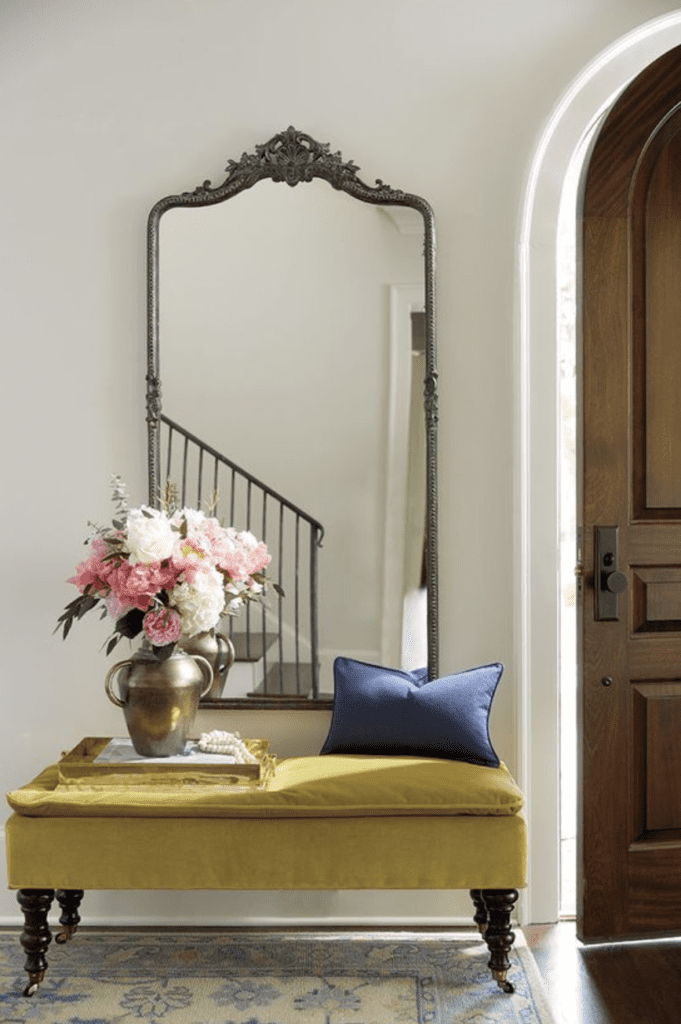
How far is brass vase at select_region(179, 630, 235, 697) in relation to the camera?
3373 mm

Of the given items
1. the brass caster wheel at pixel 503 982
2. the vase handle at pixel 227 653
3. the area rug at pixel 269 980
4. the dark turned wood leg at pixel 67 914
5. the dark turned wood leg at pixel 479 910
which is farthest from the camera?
the vase handle at pixel 227 653

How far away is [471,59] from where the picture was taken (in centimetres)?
348

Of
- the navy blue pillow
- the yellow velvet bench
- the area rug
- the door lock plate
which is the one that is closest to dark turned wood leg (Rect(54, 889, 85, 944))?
the area rug

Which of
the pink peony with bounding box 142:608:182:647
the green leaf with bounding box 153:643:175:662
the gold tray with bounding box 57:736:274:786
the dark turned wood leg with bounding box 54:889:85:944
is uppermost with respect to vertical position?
the pink peony with bounding box 142:608:182:647

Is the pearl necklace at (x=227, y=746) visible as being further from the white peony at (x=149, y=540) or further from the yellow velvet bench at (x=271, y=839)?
the white peony at (x=149, y=540)

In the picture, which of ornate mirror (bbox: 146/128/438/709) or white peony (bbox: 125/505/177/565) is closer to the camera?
white peony (bbox: 125/505/177/565)

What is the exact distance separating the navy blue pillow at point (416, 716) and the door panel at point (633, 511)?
0.35m

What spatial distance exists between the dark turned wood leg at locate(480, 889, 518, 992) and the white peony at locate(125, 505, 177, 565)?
3.90ft

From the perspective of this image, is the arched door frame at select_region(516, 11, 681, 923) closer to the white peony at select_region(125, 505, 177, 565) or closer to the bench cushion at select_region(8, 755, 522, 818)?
the bench cushion at select_region(8, 755, 522, 818)

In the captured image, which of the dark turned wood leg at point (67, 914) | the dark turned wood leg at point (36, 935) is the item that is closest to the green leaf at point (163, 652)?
the dark turned wood leg at point (36, 935)

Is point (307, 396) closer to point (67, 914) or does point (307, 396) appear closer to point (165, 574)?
point (165, 574)

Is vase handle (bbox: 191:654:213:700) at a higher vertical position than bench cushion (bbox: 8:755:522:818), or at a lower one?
higher

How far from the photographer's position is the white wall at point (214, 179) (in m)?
3.48

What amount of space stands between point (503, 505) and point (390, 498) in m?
0.34
